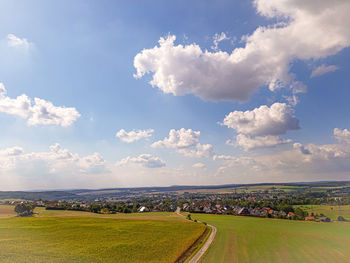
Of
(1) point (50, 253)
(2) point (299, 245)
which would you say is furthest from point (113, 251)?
(2) point (299, 245)

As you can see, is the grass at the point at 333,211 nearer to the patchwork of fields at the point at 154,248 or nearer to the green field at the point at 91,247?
the patchwork of fields at the point at 154,248

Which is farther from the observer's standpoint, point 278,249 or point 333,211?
point 333,211

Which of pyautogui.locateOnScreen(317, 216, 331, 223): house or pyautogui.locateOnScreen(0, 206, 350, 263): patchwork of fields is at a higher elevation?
pyautogui.locateOnScreen(0, 206, 350, 263): patchwork of fields

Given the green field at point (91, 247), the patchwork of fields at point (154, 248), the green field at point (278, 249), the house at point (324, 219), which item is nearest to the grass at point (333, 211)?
the house at point (324, 219)

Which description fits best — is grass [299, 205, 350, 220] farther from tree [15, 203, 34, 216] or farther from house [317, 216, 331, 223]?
tree [15, 203, 34, 216]

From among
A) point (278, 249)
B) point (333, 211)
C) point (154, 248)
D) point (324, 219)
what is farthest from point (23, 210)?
point (333, 211)

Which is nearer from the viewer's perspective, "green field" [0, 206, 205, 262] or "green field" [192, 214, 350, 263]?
"green field" [0, 206, 205, 262]

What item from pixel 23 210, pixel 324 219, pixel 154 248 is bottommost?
pixel 324 219

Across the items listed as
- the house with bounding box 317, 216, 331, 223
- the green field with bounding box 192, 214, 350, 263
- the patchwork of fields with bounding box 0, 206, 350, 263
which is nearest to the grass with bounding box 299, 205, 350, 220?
the house with bounding box 317, 216, 331, 223

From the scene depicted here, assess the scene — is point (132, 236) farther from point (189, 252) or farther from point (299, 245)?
point (299, 245)

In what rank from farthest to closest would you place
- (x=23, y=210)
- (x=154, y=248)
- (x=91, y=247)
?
(x=23, y=210)
(x=91, y=247)
(x=154, y=248)

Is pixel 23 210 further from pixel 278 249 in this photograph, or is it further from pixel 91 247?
pixel 278 249
